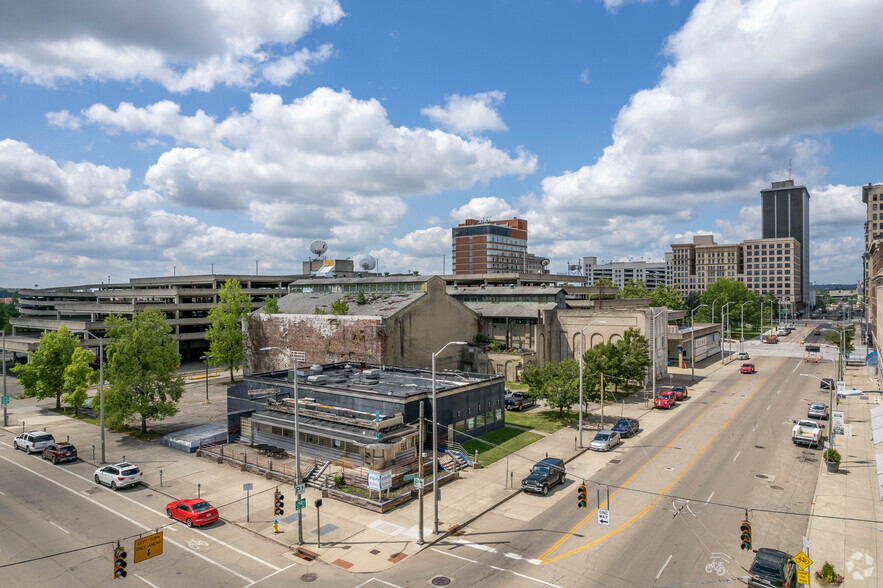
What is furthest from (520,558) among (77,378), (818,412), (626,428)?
(77,378)

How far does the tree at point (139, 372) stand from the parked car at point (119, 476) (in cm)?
1145

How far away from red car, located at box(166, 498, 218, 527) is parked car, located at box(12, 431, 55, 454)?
20480mm

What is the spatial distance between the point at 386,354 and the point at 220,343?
88.2ft

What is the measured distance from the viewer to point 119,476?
32875mm

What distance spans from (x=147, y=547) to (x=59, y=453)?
2426cm

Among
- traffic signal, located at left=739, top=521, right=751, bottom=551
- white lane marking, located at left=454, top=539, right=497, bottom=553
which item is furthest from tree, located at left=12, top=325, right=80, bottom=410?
traffic signal, located at left=739, top=521, right=751, bottom=551

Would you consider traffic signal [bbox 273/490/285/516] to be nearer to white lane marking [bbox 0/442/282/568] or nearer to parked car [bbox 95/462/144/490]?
white lane marking [bbox 0/442/282/568]

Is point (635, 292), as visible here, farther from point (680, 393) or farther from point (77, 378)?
point (77, 378)

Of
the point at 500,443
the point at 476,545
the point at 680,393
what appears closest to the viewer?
the point at 476,545

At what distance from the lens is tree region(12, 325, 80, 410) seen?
5303cm

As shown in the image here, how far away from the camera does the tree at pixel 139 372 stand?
4491 cm

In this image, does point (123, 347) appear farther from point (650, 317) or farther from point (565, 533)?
point (650, 317)

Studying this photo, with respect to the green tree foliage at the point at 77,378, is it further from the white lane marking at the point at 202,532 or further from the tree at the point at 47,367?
the white lane marking at the point at 202,532

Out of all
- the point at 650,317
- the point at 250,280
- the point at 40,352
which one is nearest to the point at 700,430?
the point at 650,317
